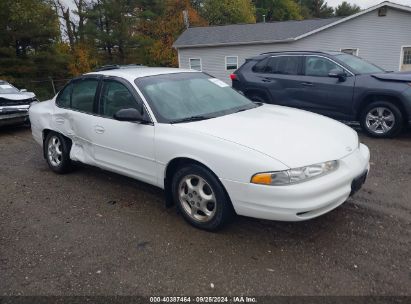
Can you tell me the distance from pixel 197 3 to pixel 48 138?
144 ft

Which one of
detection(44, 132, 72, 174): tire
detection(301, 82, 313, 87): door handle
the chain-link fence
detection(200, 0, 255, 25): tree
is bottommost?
the chain-link fence

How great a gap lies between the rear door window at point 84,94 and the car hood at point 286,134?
162cm

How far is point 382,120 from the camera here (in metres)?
6.66

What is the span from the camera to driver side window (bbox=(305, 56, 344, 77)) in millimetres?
7206

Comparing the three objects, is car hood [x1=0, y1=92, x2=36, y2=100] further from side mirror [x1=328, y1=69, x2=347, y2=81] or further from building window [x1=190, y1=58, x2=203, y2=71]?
building window [x1=190, y1=58, x2=203, y2=71]

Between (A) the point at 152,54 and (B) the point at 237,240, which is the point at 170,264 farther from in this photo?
(A) the point at 152,54

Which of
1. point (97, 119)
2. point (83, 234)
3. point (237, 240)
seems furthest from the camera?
point (97, 119)

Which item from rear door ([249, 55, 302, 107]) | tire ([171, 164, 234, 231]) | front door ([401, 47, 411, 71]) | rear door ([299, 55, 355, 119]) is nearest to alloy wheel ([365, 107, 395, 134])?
rear door ([299, 55, 355, 119])

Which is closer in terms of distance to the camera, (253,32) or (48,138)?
(48,138)

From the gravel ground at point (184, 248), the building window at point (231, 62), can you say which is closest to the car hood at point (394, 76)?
the gravel ground at point (184, 248)

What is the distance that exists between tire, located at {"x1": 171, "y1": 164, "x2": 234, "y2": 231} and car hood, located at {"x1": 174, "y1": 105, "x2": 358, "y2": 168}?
409mm

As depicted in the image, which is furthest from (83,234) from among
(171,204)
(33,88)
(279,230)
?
(33,88)

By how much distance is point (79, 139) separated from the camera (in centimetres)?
471

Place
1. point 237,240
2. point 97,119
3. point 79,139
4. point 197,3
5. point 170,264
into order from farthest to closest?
point 197,3 < point 79,139 < point 97,119 < point 237,240 < point 170,264
